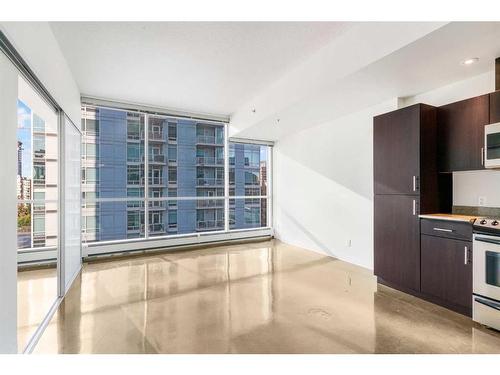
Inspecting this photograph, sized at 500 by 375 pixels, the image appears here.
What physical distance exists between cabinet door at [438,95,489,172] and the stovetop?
2.11 ft

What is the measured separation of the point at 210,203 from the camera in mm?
6348

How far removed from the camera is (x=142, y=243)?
5.40 meters

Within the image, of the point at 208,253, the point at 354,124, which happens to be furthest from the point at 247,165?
the point at 354,124

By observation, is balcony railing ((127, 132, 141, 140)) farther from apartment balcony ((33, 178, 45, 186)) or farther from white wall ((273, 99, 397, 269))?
white wall ((273, 99, 397, 269))

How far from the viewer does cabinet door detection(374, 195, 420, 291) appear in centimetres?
322

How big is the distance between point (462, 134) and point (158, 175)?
509cm

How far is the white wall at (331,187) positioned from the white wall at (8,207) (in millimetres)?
4325

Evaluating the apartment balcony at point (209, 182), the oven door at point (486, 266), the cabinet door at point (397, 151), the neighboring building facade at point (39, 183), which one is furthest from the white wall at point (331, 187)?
the neighboring building facade at point (39, 183)

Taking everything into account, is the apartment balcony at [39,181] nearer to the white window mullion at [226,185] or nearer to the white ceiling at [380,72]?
the white ceiling at [380,72]

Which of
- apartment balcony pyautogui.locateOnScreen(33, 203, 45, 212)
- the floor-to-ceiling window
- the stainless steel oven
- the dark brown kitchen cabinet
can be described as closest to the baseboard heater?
the floor-to-ceiling window

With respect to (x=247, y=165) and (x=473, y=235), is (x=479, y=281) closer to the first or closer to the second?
(x=473, y=235)

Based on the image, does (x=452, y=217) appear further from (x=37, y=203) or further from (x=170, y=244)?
(x=37, y=203)

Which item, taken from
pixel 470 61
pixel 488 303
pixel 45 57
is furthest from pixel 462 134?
pixel 45 57

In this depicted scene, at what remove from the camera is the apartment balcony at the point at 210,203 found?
245 inches
